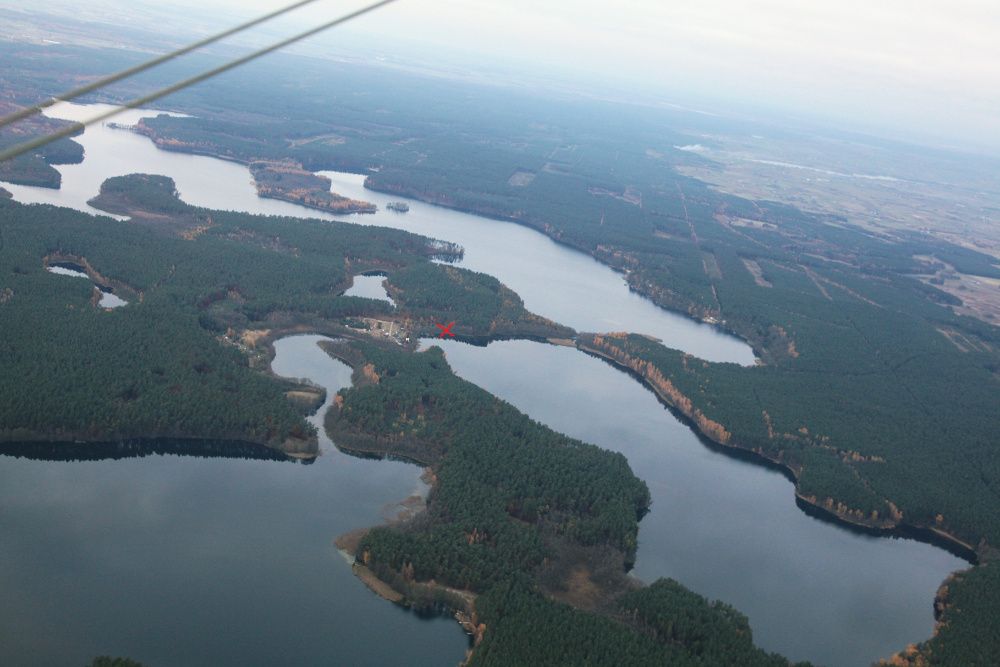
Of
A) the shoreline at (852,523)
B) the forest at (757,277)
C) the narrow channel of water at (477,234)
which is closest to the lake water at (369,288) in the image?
the narrow channel of water at (477,234)

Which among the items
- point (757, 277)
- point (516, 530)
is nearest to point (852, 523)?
point (516, 530)

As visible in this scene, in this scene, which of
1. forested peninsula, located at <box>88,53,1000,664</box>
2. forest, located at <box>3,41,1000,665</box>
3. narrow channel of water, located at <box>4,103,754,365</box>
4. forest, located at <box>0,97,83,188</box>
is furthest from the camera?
forest, located at <box>0,97,83,188</box>

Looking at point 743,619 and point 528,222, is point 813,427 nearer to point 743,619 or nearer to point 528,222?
point 743,619

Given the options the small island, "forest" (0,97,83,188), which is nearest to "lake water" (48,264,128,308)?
"forest" (0,97,83,188)

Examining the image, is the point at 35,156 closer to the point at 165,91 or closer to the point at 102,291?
the point at 102,291

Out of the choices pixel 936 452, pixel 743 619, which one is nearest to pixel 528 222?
pixel 936 452

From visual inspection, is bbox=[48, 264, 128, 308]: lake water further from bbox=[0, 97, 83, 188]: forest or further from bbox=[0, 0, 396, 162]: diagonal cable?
bbox=[0, 0, 396, 162]: diagonal cable

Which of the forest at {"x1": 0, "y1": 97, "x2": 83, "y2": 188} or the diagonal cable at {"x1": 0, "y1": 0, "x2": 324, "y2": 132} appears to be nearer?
the diagonal cable at {"x1": 0, "y1": 0, "x2": 324, "y2": 132}

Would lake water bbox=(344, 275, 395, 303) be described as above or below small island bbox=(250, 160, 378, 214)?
above
